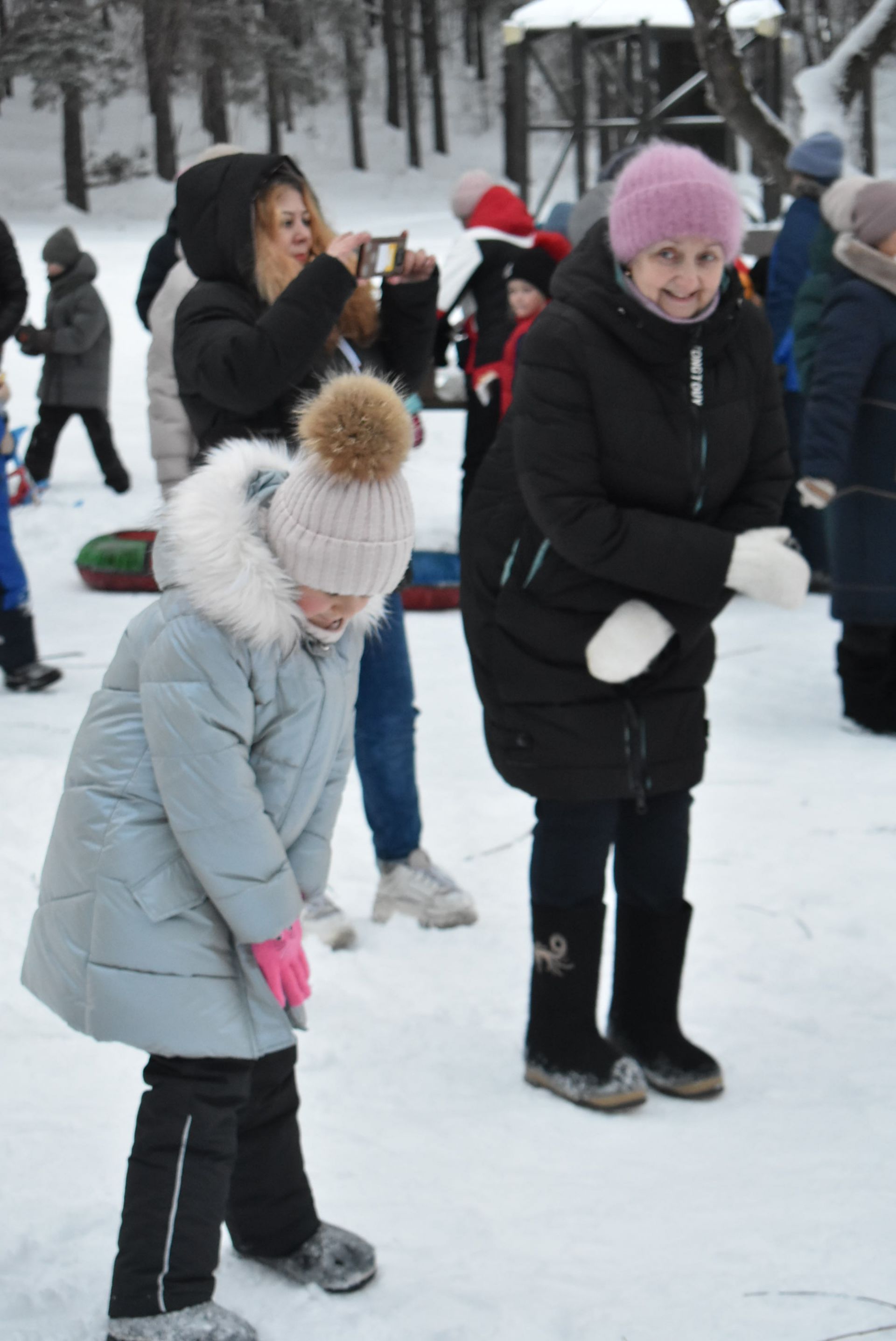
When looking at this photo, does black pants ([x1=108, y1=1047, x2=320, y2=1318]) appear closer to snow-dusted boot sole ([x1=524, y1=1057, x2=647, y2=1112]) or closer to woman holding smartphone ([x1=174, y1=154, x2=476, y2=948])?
snow-dusted boot sole ([x1=524, y1=1057, x2=647, y2=1112])

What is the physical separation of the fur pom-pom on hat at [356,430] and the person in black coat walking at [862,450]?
2.82m

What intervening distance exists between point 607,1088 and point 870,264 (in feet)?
9.90

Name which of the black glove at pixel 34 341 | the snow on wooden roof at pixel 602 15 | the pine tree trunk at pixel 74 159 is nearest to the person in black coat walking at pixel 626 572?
the black glove at pixel 34 341

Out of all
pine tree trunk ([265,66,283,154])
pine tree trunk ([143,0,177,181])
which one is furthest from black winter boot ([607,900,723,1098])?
pine tree trunk ([265,66,283,154])

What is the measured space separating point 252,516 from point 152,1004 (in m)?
0.70

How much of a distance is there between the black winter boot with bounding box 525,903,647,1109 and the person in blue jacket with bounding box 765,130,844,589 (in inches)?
155

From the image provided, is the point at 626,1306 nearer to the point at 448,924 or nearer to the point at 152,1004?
the point at 152,1004

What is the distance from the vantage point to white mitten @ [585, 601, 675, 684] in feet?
8.84

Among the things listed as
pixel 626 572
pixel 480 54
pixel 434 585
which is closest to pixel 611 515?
pixel 626 572

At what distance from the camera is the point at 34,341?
9742mm

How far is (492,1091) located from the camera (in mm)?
2980

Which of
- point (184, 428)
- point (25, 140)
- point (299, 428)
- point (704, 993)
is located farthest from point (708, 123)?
point (25, 140)

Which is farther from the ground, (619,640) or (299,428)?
(299,428)

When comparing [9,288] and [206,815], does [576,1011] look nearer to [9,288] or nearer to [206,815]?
[206,815]
